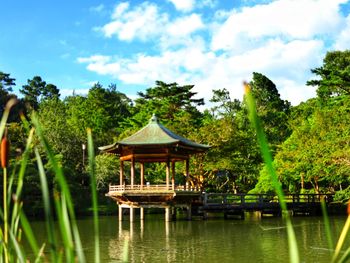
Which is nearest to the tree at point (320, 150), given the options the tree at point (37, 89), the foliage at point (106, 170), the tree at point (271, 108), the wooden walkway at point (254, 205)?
the wooden walkway at point (254, 205)

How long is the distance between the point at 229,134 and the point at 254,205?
470 centimetres

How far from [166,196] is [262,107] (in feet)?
69.6

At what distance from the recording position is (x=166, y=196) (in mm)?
19266

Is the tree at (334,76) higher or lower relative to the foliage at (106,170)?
higher

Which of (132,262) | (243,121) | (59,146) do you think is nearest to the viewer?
(132,262)

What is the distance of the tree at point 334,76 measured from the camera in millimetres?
26391

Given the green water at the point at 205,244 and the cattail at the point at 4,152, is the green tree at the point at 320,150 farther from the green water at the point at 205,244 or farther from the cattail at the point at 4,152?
the cattail at the point at 4,152

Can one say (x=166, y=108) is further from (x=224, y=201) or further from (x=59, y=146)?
(x=224, y=201)

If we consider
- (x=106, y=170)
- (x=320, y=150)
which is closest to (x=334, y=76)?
(x=320, y=150)

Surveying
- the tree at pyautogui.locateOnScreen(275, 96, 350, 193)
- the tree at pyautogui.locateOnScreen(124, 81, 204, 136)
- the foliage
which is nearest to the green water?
the tree at pyautogui.locateOnScreen(275, 96, 350, 193)

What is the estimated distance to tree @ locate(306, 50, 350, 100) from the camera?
86.6ft

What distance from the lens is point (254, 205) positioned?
2228cm

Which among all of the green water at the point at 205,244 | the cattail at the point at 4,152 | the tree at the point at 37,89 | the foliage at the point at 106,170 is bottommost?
the green water at the point at 205,244

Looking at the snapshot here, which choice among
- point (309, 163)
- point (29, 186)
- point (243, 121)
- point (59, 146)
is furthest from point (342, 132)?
point (59, 146)
